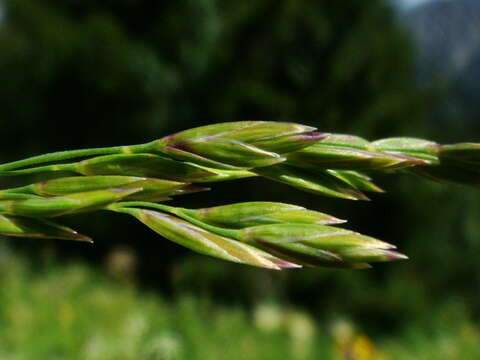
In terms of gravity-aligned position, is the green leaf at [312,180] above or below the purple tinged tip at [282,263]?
above

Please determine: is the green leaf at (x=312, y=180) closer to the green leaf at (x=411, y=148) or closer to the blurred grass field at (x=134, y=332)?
the green leaf at (x=411, y=148)

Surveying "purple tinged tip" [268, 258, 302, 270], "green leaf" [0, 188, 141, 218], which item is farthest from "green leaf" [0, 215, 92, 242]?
"purple tinged tip" [268, 258, 302, 270]

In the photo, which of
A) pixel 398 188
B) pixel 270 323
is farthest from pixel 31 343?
pixel 398 188

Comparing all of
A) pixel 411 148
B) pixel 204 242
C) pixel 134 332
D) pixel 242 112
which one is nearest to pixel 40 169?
pixel 204 242

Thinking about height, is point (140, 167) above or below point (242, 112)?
below

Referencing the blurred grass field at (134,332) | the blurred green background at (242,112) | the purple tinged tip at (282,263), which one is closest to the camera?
the purple tinged tip at (282,263)

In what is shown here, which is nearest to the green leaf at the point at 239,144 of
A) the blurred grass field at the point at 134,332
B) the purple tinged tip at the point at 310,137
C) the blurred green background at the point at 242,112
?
the purple tinged tip at the point at 310,137

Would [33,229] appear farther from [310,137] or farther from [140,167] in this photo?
[310,137]
